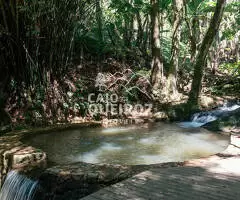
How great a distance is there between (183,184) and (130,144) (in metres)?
2.65

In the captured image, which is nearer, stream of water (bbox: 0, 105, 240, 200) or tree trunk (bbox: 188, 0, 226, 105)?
Answer: stream of water (bbox: 0, 105, 240, 200)

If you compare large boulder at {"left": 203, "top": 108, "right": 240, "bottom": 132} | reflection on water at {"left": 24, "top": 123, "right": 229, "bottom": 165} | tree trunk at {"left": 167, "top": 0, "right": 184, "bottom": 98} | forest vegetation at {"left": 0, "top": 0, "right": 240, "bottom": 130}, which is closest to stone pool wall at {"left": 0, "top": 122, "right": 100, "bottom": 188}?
reflection on water at {"left": 24, "top": 123, "right": 229, "bottom": 165}

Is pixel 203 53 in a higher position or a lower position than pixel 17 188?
higher

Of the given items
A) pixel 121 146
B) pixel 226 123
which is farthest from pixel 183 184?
pixel 226 123

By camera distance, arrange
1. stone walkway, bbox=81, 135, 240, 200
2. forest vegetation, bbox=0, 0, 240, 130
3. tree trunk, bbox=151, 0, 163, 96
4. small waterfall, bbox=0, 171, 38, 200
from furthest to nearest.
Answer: tree trunk, bbox=151, 0, 163, 96
forest vegetation, bbox=0, 0, 240, 130
small waterfall, bbox=0, 171, 38, 200
stone walkway, bbox=81, 135, 240, 200

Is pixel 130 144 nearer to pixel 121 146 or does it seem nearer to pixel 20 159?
pixel 121 146

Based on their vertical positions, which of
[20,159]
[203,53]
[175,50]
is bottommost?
[20,159]

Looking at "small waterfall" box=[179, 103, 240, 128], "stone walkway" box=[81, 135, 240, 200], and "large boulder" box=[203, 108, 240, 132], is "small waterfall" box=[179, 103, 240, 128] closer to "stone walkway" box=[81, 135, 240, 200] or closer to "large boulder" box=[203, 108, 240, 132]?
"large boulder" box=[203, 108, 240, 132]

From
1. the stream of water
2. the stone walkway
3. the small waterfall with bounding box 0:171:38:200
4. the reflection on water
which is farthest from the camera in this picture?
the reflection on water

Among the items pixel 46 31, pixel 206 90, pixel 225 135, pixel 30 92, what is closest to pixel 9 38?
pixel 46 31

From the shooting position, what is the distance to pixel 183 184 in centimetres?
402

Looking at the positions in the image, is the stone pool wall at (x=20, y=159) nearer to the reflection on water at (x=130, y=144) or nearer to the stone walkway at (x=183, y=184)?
the reflection on water at (x=130, y=144)

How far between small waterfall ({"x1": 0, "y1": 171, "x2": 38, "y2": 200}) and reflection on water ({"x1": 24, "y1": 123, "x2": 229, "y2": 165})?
670 millimetres

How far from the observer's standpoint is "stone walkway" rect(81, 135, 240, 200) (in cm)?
371
